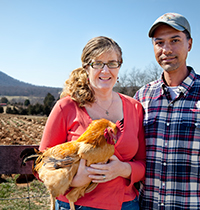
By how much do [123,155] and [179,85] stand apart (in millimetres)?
1010

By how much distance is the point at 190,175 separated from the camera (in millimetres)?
2025

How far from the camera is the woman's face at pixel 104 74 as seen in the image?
2.02 m

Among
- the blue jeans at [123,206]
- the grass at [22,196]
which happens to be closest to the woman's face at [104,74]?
the blue jeans at [123,206]

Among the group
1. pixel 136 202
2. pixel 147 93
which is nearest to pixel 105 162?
pixel 136 202

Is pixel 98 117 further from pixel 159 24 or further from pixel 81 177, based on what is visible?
pixel 159 24

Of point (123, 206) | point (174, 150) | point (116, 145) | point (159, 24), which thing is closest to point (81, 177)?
point (116, 145)

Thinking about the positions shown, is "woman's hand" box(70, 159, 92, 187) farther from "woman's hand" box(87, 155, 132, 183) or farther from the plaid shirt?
the plaid shirt

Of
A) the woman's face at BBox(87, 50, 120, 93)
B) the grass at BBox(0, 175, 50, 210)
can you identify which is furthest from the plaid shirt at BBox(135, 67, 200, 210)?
the grass at BBox(0, 175, 50, 210)

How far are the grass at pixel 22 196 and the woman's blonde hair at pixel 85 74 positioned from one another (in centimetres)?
332

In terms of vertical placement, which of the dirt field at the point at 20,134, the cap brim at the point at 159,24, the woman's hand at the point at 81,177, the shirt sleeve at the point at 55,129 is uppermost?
the cap brim at the point at 159,24

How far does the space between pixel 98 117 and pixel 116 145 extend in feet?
1.20

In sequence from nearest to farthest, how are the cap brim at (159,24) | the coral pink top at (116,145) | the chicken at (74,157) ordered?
1. the chicken at (74,157)
2. the coral pink top at (116,145)
3. the cap brim at (159,24)

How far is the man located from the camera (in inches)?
80.1

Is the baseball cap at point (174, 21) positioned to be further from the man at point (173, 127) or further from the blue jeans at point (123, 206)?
the blue jeans at point (123, 206)
